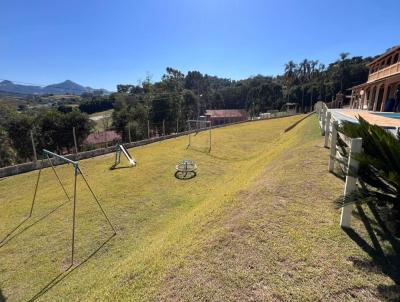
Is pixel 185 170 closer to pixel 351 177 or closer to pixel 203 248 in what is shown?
pixel 203 248

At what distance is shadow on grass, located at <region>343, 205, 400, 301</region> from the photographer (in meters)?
2.51

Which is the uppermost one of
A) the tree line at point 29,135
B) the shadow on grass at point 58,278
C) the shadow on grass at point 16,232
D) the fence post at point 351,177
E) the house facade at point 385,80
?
the house facade at point 385,80

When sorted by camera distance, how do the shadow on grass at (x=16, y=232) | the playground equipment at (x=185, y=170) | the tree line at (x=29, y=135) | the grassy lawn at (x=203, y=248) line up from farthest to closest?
1. the tree line at (x=29, y=135)
2. the playground equipment at (x=185, y=170)
3. the shadow on grass at (x=16, y=232)
4. the grassy lawn at (x=203, y=248)

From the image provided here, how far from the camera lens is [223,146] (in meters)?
17.7

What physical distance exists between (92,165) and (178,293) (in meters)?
12.2

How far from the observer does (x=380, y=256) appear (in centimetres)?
299

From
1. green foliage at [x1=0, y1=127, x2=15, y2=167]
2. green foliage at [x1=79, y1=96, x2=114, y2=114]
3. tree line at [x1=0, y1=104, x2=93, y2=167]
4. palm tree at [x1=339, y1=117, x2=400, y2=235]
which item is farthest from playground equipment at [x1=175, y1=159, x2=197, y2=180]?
green foliage at [x1=79, y1=96, x2=114, y2=114]

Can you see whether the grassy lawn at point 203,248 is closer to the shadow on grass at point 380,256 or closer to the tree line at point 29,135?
the shadow on grass at point 380,256

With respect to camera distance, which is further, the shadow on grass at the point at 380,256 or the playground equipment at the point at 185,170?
the playground equipment at the point at 185,170

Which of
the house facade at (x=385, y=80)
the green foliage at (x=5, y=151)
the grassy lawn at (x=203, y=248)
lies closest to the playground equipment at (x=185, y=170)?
the grassy lawn at (x=203, y=248)

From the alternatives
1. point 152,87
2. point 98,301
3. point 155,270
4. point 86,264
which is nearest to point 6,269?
point 86,264

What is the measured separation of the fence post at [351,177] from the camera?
115 inches

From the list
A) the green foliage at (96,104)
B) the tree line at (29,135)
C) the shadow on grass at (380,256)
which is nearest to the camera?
the shadow on grass at (380,256)

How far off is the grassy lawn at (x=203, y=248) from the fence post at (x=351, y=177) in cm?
17
